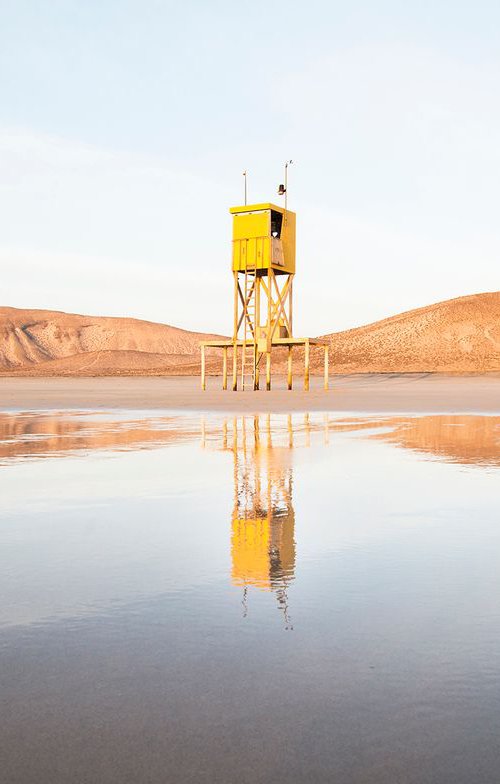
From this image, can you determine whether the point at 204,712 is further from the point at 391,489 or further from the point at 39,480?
the point at 39,480

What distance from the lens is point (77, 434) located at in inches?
636

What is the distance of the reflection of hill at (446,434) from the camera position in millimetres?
12414

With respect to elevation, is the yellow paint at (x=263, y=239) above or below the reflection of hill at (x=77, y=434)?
above

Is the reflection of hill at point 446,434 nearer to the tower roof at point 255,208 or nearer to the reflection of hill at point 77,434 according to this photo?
the reflection of hill at point 77,434

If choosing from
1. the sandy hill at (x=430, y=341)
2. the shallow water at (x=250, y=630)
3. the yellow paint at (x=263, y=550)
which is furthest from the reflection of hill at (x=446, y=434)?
the sandy hill at (x=430, y=341)

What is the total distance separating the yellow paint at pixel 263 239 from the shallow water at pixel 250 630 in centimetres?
3142

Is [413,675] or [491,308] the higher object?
[491,308]

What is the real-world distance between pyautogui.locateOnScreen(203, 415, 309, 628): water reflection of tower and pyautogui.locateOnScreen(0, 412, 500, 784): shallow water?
0.03 metres

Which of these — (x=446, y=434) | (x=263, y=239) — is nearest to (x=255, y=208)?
(x=263, y=239)

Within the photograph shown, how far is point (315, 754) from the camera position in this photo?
114 inches

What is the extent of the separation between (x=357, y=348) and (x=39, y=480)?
8192 cm

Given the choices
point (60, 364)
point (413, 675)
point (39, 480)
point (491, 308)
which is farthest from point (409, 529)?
point (60, 364)

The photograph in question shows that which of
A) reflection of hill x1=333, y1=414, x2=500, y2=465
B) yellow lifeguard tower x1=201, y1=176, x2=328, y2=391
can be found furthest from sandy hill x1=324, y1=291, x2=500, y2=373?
reflection of hill x1=333, y1=414, x2=500, y2=465

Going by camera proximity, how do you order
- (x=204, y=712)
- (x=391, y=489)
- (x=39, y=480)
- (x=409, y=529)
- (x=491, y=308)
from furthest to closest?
(x=491, y=308), (x=39, y=480), (x=391, y=489), (x=409, y=529), (x=204, y=712)
